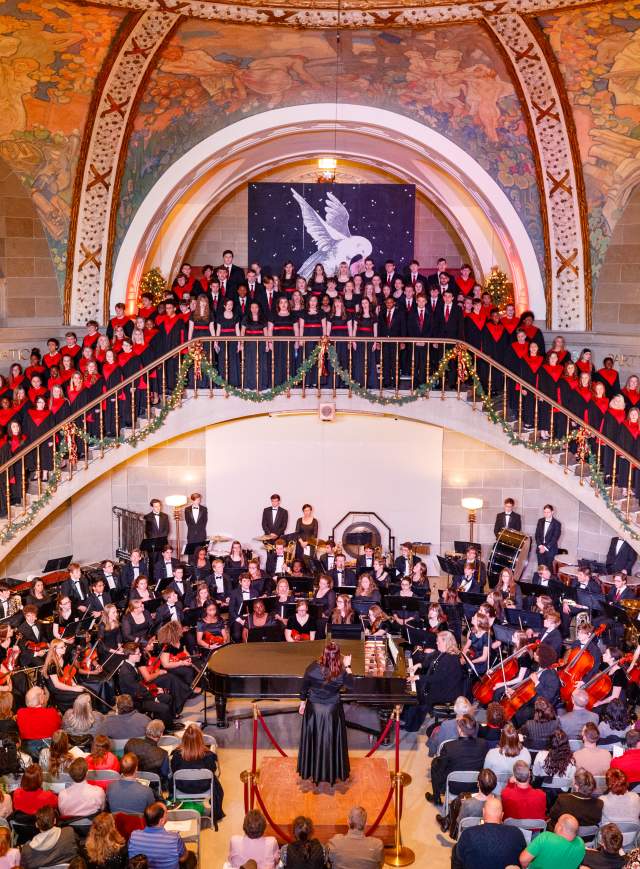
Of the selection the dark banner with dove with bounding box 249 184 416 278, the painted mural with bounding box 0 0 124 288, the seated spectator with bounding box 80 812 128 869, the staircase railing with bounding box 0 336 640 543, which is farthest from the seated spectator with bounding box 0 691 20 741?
the dark banner with dove with bounding box 249 184 416 278

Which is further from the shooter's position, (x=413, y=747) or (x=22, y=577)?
(x=22, y=577)

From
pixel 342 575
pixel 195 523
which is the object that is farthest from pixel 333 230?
pixel 342 575

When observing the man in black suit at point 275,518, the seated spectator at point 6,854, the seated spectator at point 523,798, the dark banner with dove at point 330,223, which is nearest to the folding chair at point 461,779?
the seated spectator at point 523,798

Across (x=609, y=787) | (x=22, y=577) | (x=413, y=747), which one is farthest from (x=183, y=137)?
(x=609, y=787)

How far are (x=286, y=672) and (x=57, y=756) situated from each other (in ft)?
8.37

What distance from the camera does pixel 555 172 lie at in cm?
1662

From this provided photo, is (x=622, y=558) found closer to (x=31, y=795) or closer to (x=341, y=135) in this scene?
(x=341, y=135)

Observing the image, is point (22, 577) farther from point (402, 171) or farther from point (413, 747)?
point (402, 171)

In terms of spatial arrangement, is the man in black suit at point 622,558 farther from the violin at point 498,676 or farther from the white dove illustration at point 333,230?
the white dove illustration at point 333,230

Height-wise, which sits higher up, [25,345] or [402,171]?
[402,171]

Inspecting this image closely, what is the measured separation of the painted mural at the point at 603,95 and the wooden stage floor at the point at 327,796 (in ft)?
33.1

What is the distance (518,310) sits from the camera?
60.0ft

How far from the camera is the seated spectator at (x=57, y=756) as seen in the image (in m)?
8.88

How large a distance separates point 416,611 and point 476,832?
509 cm
